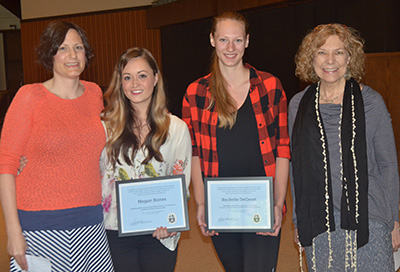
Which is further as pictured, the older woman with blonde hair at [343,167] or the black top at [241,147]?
the black top at [241,147]

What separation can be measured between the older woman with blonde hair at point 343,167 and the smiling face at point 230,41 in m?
0.36

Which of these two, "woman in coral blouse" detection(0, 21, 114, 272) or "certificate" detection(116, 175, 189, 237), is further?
"certificate" detection(116, 175, 189, 237)

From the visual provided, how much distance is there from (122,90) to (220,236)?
0.95 metres

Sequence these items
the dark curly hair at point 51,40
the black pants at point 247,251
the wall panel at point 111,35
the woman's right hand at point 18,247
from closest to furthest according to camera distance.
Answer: the woman's right hand at point 18,247 < the dark curly hair at point 51,40 < the black pants at point 247,251 < the wall panel at point 111,35

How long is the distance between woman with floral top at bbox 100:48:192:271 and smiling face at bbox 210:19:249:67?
38cm

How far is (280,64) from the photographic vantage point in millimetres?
8828

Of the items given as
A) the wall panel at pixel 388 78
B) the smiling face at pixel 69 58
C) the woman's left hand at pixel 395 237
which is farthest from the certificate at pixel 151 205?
the wall panel at pixel 388 78

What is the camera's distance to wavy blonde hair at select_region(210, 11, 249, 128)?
239cm

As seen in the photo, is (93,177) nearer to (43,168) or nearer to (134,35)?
(43,168)

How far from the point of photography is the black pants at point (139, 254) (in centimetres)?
227

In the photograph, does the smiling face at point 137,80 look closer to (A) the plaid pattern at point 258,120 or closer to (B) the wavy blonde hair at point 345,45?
(A) the plaid pattern at point 258,120

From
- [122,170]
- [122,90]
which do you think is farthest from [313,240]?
[122,90]

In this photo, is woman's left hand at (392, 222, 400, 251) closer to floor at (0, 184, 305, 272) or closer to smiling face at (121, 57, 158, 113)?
smiling face at (121, 57, 158, 113)

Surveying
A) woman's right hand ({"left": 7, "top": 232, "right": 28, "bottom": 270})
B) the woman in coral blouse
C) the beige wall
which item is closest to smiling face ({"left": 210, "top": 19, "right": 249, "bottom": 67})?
the woman in coral blouse
